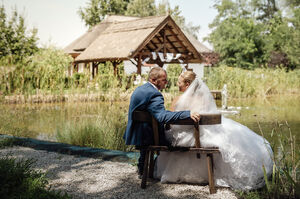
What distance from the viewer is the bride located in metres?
3.60

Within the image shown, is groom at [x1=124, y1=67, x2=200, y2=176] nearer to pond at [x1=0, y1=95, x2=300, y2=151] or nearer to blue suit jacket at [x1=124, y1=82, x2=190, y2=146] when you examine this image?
blue suit jacket at [x1=124, y1=82, x2=190, y2=146]

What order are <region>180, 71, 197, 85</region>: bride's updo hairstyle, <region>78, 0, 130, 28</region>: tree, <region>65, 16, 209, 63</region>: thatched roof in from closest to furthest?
<region>180, 71, 197, 85</region>: bride's updo hairstyle < <region>65, 16, 209, 63</region>: thatched roof < <region>78, 0, 130, 28</region>: tree

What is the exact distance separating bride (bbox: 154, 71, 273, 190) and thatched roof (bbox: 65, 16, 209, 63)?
1486 cm

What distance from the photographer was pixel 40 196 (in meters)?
3.06

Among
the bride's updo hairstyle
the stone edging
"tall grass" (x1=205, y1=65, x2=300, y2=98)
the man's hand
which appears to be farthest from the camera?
"tall grass" (x1=205, y1=65, x2=300, y2=98)

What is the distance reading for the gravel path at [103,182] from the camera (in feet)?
11.5

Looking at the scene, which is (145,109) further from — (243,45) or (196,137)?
(243,45)

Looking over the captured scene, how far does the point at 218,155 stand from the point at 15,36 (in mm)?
21102

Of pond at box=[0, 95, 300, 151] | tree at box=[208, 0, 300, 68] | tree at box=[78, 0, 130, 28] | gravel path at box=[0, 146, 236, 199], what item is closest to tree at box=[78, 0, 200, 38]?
tree at box=[78, 0, 130, 28]

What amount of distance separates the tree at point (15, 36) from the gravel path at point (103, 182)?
18192mm

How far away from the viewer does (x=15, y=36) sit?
2197 cm

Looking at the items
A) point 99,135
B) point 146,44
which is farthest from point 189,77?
point 146,44

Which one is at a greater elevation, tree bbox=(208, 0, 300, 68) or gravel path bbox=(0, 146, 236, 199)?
tree bbox=(208, 0, 300, 68)

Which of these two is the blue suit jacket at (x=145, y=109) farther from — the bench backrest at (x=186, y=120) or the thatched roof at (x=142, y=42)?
the thatched roof at (x=142, y=42)
